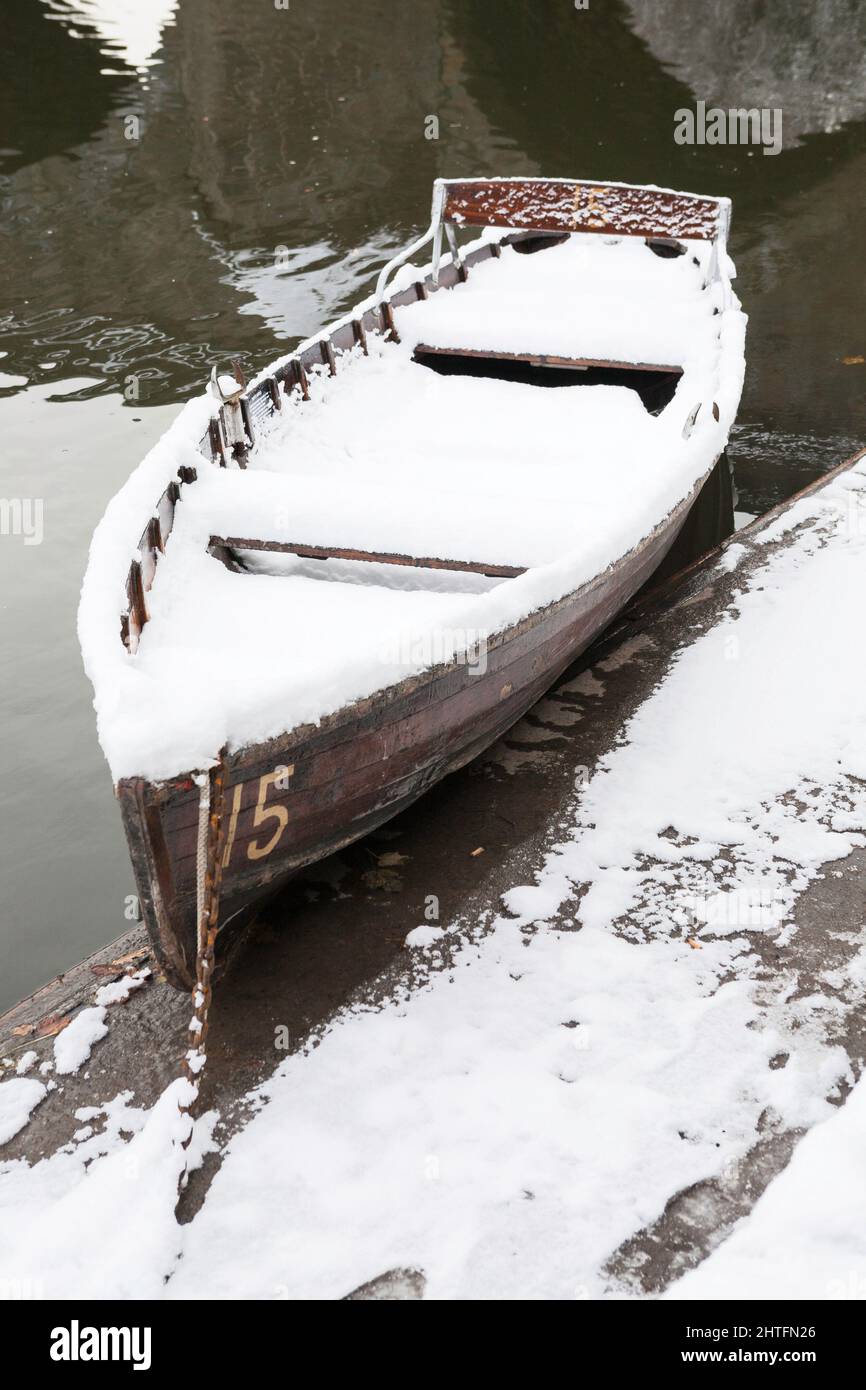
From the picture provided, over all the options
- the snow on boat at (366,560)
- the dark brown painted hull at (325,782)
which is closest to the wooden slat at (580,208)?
the snow on boat at (366,560)

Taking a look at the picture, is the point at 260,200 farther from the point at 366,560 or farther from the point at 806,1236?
the point at 806,1236

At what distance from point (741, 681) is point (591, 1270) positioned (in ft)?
11.4

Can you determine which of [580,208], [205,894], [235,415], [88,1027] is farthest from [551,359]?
[88,1027]

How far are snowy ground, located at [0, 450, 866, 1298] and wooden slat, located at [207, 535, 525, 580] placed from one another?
3.64ft

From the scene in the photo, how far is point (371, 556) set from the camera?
5.15 metres

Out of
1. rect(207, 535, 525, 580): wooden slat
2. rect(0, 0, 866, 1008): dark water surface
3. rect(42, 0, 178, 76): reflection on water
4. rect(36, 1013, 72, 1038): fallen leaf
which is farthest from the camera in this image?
rect(42, 0, 178, 76): reflection on water

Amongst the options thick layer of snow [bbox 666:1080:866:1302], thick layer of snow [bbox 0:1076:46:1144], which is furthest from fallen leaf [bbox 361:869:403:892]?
thick layer of snow [bbox 666:1080:866:1302]

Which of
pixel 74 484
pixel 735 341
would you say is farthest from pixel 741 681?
pixel 74 484

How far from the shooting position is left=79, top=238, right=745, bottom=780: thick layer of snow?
12.5ft

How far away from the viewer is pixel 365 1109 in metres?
3.87

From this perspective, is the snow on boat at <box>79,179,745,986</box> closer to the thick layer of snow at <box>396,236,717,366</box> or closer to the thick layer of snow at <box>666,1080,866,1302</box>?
the thick layer of snow at <box>396,236,717,366</box>

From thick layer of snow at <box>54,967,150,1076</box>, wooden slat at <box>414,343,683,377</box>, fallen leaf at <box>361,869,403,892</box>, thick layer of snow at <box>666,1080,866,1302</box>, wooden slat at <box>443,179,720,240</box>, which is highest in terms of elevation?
wooden slat at <box>443,179,720,240</box>

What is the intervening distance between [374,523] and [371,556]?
0.15m
